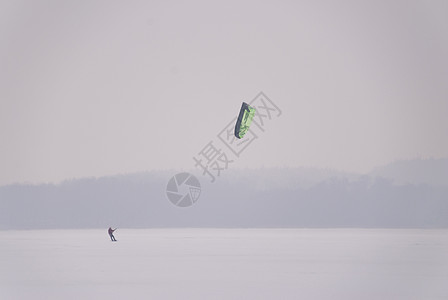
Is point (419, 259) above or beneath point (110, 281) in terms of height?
beneath

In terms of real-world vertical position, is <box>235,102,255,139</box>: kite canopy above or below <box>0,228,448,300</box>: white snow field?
above

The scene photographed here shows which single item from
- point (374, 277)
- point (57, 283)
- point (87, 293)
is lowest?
point (374, 277)

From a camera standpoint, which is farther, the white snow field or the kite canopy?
the kite canopy

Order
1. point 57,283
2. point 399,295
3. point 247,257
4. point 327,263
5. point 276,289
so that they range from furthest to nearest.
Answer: point 247,257 < point 327,263 < point 57,283 < point 276,289 < point 399,295

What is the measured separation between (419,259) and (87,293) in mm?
14789

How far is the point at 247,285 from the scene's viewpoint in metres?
18.1

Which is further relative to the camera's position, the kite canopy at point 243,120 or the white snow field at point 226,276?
the kite canopy at point 243,120

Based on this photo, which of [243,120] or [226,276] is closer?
[226,276]

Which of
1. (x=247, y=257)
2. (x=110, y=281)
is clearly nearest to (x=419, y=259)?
(x=247, y=257)

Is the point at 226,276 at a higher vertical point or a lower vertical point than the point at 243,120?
lower

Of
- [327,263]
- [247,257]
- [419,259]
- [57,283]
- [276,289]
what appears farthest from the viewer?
[247,257]

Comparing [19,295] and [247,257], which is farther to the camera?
[247,257]

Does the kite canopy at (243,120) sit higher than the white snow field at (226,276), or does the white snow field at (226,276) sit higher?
the kite canopy at (243,120)

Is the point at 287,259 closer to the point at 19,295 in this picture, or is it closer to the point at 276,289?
the point at 276,289
